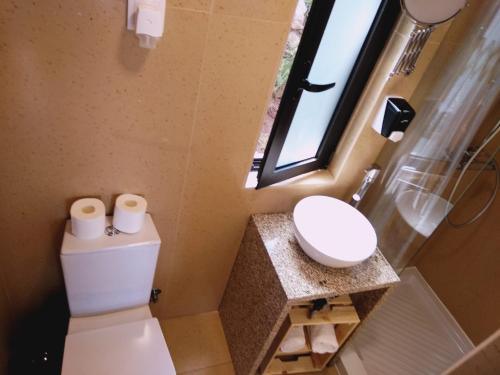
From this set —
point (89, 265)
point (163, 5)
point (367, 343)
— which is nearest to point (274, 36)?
point (163, 5)

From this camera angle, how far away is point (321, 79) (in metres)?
1.40

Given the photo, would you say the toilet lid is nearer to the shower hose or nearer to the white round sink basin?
the white round sink basin

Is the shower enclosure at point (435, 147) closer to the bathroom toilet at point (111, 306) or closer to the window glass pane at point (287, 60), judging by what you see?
the window glass pane at point (287, 60)

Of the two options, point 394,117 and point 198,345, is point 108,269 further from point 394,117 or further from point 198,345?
point 394,117

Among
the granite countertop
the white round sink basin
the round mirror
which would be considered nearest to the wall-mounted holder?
the round mirror

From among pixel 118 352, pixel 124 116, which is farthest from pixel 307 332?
pixel 124 116

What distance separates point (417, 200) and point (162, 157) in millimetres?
1307

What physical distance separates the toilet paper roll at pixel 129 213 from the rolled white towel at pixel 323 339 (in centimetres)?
98

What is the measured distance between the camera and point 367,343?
200 cm

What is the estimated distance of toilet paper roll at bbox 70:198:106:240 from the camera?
117 centimetres

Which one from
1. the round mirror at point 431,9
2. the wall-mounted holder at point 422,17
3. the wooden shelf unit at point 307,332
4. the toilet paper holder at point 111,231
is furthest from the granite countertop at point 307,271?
the round mirror at point 431,9

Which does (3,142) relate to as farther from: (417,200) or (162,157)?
(417,200)

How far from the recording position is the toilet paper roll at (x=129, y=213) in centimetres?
125

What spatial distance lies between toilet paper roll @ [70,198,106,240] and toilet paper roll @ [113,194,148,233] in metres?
0.05
